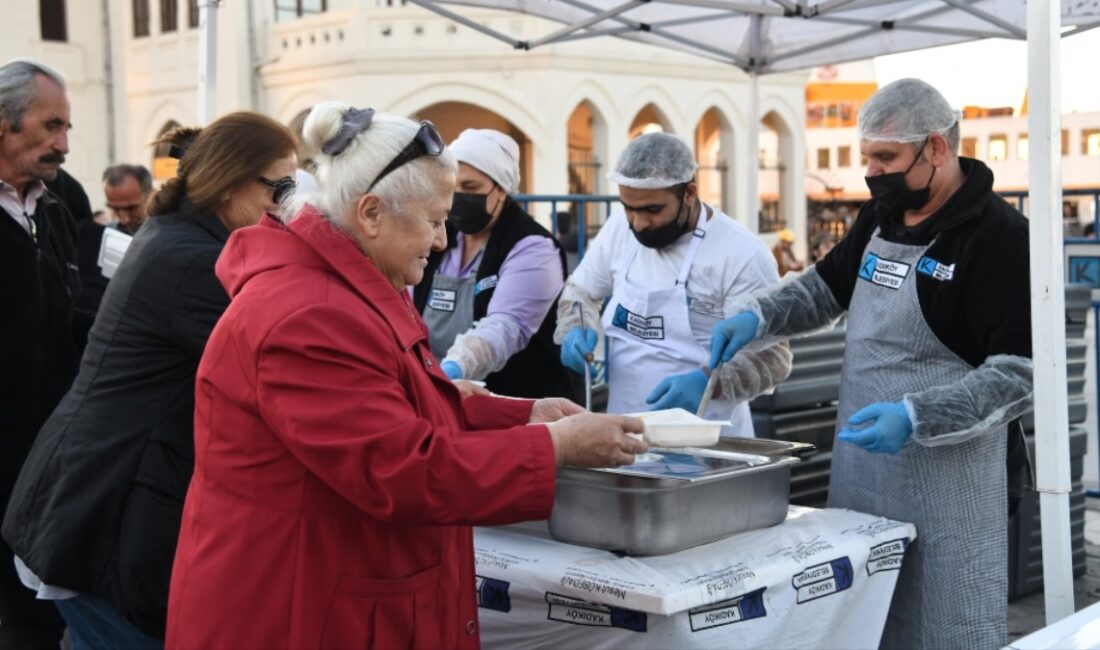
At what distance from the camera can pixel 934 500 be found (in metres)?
2.68

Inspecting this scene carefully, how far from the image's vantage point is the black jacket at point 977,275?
101 inches

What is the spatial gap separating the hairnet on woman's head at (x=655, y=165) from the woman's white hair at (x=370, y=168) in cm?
143

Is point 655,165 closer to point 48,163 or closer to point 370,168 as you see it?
point 370,168

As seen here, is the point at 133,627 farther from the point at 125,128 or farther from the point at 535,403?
the point at 125,128

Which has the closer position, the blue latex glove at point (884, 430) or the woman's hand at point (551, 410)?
the woman's hand at point (551, 410)

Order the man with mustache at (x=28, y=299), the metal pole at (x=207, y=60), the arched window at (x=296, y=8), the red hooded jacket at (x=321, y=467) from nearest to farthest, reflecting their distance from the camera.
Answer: the red hooded jacket at (x=321, y=467), the man with mustache at (x=28, y=299), the metal pole at (x=207, y=60), the arched window at (x=296, y=8)

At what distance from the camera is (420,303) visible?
3.78 meters

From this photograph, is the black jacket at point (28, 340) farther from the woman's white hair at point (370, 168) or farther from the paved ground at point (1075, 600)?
the paved ground at point (1075, 600)

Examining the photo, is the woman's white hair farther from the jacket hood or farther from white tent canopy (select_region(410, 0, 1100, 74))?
white tent canopy (select_region(410, 0, 1100, 74))

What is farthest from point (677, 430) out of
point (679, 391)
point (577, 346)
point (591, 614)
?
point (577, 346)

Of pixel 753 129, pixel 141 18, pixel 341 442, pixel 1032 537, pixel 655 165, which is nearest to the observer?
pixel 341 442

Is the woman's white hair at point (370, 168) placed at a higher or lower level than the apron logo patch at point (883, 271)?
higher

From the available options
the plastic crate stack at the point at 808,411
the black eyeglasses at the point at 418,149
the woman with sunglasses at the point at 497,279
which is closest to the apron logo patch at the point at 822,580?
the black eyeglasses at the point at 418,149

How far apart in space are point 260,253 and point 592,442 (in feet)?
1.97
